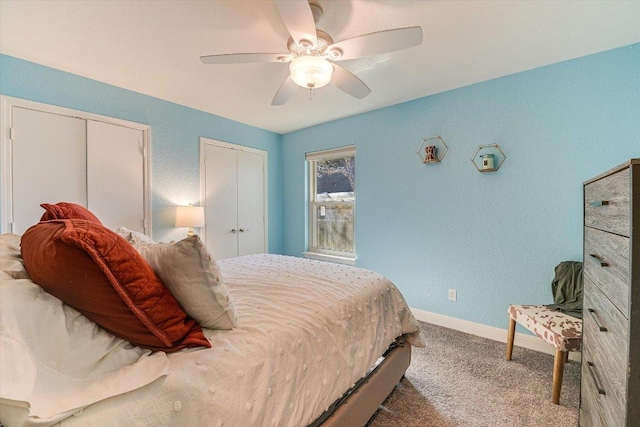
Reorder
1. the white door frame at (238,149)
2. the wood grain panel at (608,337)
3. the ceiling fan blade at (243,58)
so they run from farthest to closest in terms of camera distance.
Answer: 1. the white door frame at (238,149)
2. the ceiling fan blade at (243,58)
3. the wood grain panel at (608,337)

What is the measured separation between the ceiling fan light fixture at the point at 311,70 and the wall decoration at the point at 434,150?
5.24 ft

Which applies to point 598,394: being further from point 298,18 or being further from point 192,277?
point 298,18

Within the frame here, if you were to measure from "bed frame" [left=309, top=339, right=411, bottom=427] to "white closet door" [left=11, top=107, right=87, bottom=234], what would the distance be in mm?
2847

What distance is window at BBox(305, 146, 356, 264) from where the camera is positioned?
12.1ft

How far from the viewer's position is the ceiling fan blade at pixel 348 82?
187cm

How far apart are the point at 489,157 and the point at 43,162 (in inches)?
158

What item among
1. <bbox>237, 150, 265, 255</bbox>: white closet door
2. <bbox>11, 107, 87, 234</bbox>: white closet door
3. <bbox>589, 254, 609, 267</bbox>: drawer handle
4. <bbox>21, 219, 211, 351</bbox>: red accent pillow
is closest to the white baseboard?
<bbox>589, 254, 609, 267</bbox>: drawer handle

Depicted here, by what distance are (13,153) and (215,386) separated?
277 cm

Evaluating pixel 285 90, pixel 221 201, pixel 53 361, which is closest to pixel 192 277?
pixel 53 361

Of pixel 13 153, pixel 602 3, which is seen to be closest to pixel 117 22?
pixel 13 153

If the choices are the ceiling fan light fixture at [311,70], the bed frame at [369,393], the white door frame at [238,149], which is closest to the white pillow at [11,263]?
the bed frame at [369,393]

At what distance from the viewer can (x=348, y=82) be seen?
198 centimetres

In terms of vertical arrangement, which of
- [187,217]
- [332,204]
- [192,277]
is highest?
[332,204]

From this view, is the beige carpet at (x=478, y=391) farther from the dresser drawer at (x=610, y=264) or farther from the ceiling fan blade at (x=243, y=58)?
the ceiling fan blade at (x=243, y=58)
